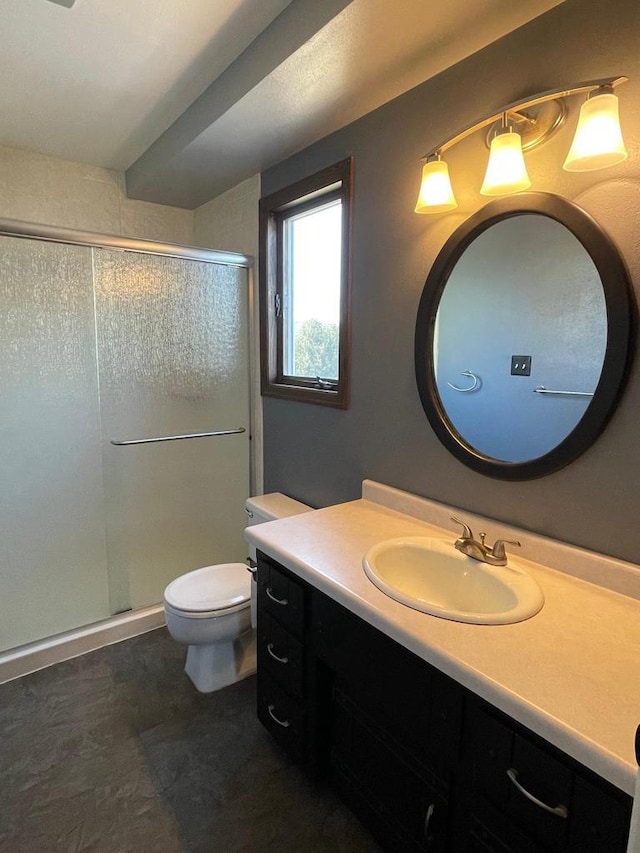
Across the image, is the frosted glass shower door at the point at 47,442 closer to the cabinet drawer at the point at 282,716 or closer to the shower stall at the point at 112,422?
the shower stall at the point at 112,422

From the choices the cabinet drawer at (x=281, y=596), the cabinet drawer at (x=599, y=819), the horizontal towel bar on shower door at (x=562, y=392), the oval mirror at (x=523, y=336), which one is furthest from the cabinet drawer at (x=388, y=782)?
the horizontal towel bar on shower door at (x=562, y=392)

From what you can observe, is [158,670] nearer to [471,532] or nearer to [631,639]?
[471,532]

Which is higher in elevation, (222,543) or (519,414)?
(519,414)

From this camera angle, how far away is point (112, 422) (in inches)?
89.5

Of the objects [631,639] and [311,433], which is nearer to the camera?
[631,639]

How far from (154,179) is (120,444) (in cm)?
132

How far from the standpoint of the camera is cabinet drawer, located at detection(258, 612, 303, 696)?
4.88ft

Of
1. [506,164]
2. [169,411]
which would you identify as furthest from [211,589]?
[506,164]

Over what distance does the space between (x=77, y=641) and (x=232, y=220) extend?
223cm

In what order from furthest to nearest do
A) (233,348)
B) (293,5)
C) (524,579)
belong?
(233,348), (293,5), (524,579)

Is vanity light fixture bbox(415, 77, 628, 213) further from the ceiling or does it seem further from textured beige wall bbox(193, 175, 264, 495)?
textured beige wall bbox(193, 175, 264, 495)

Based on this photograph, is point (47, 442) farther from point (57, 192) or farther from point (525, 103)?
point (525, 103)

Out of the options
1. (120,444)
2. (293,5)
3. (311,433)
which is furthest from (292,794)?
(293,5)

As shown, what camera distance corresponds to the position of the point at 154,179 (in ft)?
7.84
